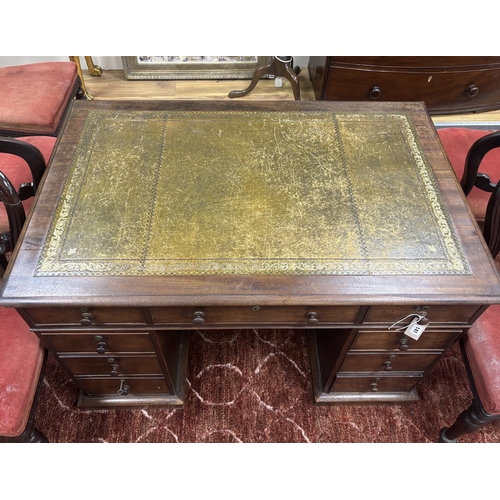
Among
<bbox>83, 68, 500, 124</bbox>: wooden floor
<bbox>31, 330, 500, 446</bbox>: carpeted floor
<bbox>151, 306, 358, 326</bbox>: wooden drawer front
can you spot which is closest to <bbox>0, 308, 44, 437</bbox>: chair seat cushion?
<bbox>151, 306, 358, 326</bbox>: wooden drawer front

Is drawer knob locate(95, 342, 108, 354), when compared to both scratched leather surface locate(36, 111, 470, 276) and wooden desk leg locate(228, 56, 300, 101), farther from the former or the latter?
wooden desk leg locate(228, 56, 300, 101)

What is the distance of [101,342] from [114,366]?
0.18 m

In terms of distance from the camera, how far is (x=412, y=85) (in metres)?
2.49

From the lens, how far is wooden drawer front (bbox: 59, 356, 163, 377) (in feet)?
4.53

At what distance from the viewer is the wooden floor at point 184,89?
112 inches

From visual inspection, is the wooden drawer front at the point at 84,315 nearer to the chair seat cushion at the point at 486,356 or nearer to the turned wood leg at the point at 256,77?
the chair seat cushion at the point at 486,356

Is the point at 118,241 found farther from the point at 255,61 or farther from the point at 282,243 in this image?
the point at 255,61

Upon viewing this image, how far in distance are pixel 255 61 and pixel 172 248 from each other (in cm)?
221

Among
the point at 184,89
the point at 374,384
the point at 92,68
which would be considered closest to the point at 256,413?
the point at 374,384

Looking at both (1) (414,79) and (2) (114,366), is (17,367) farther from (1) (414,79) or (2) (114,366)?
(1) (414,79)

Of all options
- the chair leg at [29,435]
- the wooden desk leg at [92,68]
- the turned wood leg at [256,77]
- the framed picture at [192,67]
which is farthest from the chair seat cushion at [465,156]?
the wooden desk leg at [92,68]

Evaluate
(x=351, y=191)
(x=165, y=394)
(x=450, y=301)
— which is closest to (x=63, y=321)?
(x=165, y=394)

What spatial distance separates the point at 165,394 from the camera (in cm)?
163

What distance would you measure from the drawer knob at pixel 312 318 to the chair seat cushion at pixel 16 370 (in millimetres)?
806
